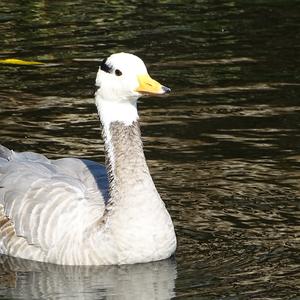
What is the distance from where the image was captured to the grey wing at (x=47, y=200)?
10789 mm

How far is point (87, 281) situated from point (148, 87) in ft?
5.38

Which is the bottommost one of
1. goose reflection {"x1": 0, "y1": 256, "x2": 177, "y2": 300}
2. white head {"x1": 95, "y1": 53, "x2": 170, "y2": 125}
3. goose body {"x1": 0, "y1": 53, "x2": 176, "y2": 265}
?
goose reflection {"x1": 0, "y1": 256, "x2": 177, "y2": 300}

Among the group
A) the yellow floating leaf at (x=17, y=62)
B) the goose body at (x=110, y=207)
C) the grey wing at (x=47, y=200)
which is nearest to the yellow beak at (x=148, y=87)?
the goose body at (x=110, y=207)

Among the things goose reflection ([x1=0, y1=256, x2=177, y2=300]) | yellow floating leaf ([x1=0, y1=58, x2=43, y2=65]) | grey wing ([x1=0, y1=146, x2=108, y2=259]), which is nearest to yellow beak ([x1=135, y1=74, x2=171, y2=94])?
grey wing ([x1=0, y1=146, x2=108, y2=259])

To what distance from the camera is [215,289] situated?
396 inches

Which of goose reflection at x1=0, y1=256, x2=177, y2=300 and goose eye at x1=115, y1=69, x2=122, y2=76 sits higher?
goose eye at x1=115, y1=69, x2=122, y2=76

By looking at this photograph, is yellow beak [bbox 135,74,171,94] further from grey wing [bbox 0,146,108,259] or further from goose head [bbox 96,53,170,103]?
grey wing [bbox 0,146,108,259]

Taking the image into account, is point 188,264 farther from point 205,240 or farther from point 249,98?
point 249,98

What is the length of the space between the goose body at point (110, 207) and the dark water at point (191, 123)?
15 centimetres

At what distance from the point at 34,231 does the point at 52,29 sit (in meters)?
9.93

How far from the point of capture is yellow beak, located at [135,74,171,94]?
10.4 metres

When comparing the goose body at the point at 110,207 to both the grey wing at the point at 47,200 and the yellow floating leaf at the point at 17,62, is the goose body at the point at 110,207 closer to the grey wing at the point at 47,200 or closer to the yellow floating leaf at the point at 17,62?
the grey wing at the point at 47,200

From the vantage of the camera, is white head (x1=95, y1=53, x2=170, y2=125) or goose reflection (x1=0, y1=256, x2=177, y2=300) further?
white head (x1=95, y1=53, x2=170, y2=125)

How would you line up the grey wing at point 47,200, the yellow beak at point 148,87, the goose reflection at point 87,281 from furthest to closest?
the grey wing at point 47,200 → the yellow beak at point 148,87 → the goose reflection at point 87,281
